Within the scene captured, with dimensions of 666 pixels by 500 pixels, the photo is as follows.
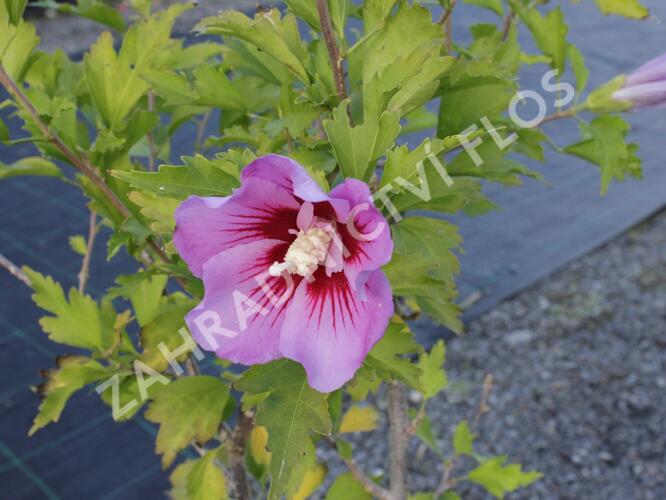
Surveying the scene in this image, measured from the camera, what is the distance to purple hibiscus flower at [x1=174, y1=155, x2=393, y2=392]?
0.56 metres

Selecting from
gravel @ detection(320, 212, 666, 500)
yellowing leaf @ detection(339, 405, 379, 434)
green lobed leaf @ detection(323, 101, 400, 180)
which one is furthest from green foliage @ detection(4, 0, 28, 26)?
gravel @ detection(320, 212, 666, 500)

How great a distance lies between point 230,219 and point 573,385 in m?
2.09

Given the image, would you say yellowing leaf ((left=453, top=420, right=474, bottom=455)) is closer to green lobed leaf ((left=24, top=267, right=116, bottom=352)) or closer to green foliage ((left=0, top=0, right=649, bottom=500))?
green foliage ((left=0, top=0, right=649, bottom=500))

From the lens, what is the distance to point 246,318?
61 cm

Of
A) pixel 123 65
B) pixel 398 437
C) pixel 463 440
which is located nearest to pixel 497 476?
pixel 463 440

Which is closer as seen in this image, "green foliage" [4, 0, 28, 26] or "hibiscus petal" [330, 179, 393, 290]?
"hibiscus petal" [330, 179, 393, 290]

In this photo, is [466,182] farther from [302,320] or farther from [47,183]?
[47,183]

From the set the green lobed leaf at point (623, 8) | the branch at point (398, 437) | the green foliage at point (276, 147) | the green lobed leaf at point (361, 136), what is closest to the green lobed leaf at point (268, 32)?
the green foliage at point (276, 147)

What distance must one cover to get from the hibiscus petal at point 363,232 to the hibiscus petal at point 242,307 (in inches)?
2.7

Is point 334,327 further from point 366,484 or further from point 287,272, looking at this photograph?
point 366,484

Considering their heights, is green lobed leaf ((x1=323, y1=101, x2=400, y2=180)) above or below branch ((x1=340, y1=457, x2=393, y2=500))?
above

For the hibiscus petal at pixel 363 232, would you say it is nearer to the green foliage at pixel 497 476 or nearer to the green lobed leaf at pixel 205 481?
the green lobed leaf at pixel 205 481

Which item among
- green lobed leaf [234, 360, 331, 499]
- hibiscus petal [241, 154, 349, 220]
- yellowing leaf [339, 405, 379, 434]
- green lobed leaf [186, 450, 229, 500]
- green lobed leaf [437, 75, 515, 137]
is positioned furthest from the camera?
yellowing leaf [339, 405, 379, 434]

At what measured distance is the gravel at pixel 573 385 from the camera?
2.18m
